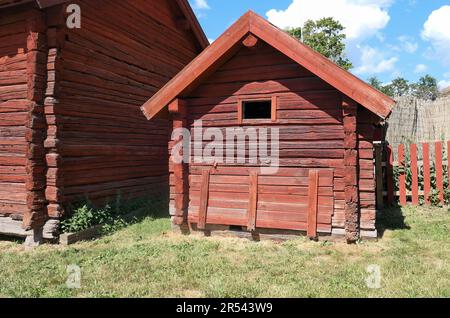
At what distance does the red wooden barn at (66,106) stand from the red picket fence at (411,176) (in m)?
6.35

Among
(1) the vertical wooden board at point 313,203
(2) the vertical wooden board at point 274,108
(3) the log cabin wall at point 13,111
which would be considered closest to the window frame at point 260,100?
(2) the vertical wooden board at point 274,108

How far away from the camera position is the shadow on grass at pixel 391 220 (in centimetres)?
751

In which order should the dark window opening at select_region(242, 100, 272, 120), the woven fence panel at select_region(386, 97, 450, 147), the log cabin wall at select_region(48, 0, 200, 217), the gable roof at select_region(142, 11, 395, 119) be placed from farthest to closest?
1. the woven fence panel at select_region(386, 97, 450, 147)
2. the dark window opening at select_region(242, 100, 272, 120)
3. the log cabin wall at select_region(48, 0, 200, 217)
4. the gable roof at select_region(142, 11, 395, 119)

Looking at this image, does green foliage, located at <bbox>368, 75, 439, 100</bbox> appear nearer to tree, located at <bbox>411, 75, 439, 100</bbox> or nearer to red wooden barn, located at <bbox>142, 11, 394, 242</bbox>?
tree, located at <bbox>411, 75, 439, 100</bbox>

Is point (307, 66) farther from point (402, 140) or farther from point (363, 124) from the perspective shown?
point (402, 140)

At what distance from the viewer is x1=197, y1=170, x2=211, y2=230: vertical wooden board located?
25.1 ft

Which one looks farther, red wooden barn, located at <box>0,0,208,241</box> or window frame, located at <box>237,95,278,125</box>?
red wooden barn, located at <box>0,0,208,241</box>

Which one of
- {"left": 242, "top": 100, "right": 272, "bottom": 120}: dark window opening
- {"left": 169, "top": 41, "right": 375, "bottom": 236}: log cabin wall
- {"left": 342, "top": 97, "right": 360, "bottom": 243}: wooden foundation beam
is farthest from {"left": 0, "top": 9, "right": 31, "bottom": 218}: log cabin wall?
{"left": 342, "top": 97, "right": 360, "bottom": 243}: wooden foundation beam

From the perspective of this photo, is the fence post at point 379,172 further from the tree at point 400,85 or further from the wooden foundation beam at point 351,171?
the tree at point 400,85

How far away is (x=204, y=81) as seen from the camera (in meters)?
7.82

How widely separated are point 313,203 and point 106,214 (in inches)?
185

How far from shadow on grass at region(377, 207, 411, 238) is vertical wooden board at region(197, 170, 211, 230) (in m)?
3.33
